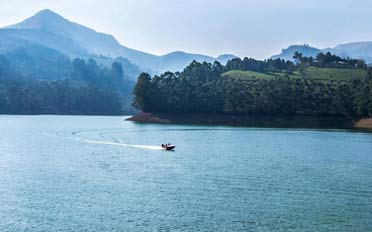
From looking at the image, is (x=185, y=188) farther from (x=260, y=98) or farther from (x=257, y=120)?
(x=260, y=98)

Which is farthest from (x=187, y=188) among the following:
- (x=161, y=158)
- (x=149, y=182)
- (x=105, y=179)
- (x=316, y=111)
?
(x=316, y=111)

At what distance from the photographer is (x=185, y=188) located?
154ft

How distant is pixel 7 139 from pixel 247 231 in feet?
216

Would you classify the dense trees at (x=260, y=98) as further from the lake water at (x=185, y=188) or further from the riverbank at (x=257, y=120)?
the lake water at (x=185, y=188)

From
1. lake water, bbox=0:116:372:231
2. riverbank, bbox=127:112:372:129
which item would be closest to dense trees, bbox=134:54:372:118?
riverbank, bbox=127:112:372:129

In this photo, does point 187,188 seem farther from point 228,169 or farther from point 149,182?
point 228,169

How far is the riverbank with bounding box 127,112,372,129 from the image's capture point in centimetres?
13900

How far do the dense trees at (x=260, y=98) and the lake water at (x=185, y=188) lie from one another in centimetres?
6099

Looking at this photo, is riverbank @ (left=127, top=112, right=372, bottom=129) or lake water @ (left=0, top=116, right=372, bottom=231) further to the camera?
riverbank @ (left=127, top=112, right=372, bottom=129)

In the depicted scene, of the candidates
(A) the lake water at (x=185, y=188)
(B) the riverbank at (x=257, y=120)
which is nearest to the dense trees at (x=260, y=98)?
(B) the riverbank at (x=257, y=120)

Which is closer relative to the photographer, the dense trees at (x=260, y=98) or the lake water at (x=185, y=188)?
the lake water at (x=185, y=188)

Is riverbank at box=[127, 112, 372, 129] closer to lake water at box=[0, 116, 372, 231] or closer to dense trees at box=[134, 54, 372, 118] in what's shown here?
dense trees at box=[134, 54, 372, 118]

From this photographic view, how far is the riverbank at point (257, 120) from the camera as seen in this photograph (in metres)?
139

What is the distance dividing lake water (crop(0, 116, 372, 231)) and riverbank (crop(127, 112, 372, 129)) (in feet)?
187
